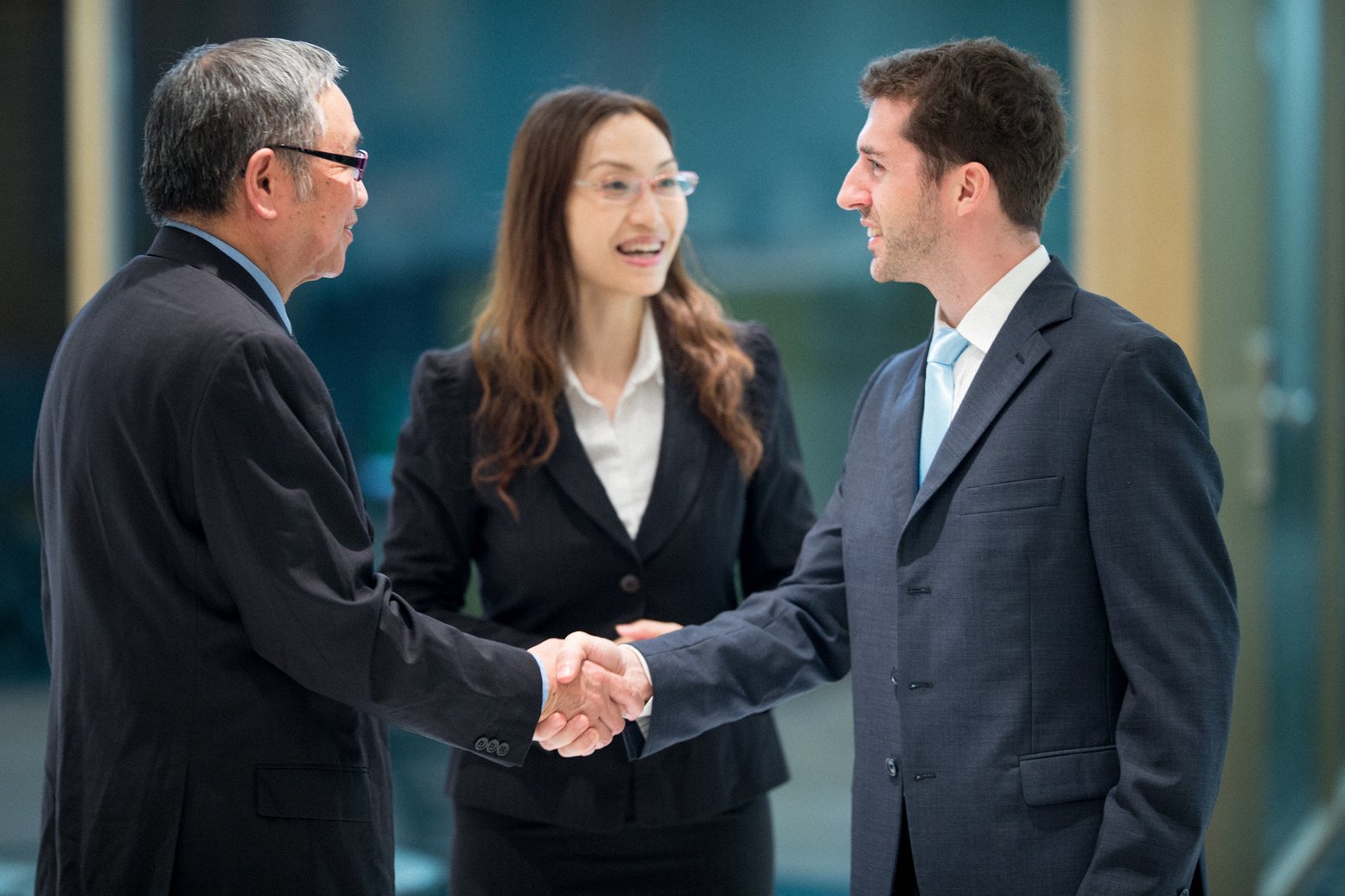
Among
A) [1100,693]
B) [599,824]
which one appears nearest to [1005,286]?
[1100,693]

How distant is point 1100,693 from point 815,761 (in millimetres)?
2688

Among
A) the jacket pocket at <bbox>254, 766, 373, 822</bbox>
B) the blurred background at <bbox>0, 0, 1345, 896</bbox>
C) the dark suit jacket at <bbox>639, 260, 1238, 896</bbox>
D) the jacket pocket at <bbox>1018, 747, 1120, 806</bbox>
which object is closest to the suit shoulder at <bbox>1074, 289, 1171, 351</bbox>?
the dark suit jacket at <bbox>639, 260, 1238, 896</bbox>

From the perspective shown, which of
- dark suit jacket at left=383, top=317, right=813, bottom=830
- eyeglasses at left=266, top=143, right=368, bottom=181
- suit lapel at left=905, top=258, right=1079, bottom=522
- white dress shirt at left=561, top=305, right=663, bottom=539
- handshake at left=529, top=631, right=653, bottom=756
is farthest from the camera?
white dress shirt at left=561, top=305, right=663, bottom=539

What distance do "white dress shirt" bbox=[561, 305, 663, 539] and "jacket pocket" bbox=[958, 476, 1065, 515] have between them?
808mm

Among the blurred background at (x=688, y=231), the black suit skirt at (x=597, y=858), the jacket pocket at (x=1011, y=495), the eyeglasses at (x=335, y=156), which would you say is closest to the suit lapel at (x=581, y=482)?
the black suit skirt at (x=597, y=858)

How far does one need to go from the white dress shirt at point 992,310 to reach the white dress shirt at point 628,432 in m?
0.75

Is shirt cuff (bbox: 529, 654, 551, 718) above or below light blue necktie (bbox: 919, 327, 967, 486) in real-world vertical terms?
below

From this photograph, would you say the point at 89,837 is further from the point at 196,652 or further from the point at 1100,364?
the point at 1100,364

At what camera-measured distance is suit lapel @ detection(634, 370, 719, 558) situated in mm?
2568

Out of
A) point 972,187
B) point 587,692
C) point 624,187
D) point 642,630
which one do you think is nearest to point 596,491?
point 642,630

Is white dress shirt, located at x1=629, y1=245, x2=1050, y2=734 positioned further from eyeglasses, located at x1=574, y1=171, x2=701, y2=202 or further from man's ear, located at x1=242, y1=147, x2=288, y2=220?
man's ear, located at x1=242, y1=147, x2=288, y2=220

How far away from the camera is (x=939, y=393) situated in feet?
6.89

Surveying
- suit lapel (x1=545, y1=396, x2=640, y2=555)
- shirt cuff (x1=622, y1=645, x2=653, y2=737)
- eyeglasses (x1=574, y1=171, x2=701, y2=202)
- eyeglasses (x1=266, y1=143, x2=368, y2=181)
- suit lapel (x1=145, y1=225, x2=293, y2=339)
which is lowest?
shirt cuff (x1=622, y1=645, x2=653, y2=737)

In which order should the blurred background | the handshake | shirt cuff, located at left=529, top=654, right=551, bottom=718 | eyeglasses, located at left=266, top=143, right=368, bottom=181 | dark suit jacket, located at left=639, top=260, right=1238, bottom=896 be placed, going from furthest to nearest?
the blurred background < the handshake < shirt cuff, located at left=529, top=654, right=551, bottom=718 < eyeglasses, located at left=266, top=143, right=368, bottom=181 < dark suit jacket, located at left=639, top=260, right=1238, bottom=896
